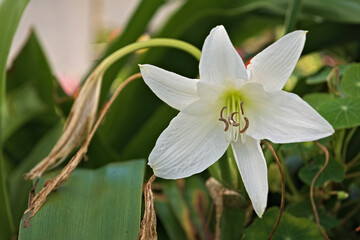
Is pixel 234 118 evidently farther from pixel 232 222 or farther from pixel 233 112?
pixel 232 222

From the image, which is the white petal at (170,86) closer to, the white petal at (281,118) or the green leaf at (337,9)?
the white petal at (281,118)

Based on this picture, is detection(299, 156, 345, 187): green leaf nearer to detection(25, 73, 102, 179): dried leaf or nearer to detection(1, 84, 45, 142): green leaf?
detection(25, 73, 102, 179): dried leaf

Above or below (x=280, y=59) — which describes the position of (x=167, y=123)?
below

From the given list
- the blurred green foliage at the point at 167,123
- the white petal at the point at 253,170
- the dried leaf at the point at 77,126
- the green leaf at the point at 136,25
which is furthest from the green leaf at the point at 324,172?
the green leaf at the point at 136,25

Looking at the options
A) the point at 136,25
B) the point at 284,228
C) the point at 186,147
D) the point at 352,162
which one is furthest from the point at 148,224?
the point at 136,25

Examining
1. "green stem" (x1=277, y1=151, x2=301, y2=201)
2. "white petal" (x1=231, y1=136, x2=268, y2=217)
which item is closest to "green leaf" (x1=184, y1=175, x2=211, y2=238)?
"green stem" (x1=277, y1=151, x2=301, y2=201)

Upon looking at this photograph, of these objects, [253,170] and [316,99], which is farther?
[316,99]
